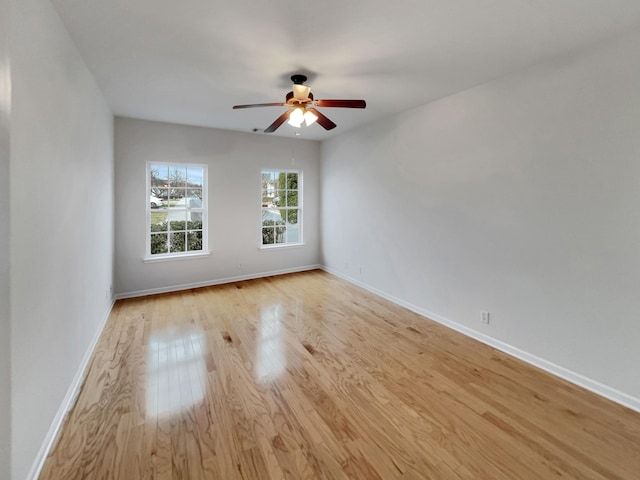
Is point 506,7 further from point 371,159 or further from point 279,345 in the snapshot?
point 279,345

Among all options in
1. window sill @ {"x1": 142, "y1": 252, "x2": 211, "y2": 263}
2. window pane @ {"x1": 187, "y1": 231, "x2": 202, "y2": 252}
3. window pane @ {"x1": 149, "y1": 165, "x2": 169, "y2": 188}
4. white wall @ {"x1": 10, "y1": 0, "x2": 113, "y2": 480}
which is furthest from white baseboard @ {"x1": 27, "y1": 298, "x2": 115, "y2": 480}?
window pane @ {"x1": 149, "y1": 165, "x2": 169, "y2": 188}

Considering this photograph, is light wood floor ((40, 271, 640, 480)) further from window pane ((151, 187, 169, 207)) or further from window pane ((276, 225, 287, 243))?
window pane ((276, 225, 287, 243))

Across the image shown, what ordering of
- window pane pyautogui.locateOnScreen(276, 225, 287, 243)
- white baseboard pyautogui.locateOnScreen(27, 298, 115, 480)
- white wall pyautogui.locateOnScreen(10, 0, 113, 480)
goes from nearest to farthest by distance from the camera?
white wall pyautogui.locateOnScreen(10, 0, 113, 480) → white baseboard pyautogui.locateOnScreen(27, 298, 115, 480) → window pane pyautogui.locateOnScreen(276, 225, 287, 243)

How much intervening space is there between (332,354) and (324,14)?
2.69 meters

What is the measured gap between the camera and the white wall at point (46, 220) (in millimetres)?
1369

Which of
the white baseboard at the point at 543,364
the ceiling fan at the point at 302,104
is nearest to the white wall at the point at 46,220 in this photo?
the ceiling fan at the point at 302,104

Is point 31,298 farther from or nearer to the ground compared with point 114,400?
farther from the ground

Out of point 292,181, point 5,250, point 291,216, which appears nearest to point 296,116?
point 5,250

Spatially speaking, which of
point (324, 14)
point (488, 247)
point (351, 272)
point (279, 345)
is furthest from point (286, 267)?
point (324, 14)

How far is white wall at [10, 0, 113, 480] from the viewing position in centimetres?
137

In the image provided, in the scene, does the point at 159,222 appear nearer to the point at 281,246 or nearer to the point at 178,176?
the point at 178,176

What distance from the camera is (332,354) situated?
2.77 m

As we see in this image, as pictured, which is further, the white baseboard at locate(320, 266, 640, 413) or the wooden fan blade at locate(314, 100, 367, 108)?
the wooden fan blade at locate(314, 100, 367, 108)

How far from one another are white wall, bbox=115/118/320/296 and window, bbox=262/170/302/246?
0.17 meters
